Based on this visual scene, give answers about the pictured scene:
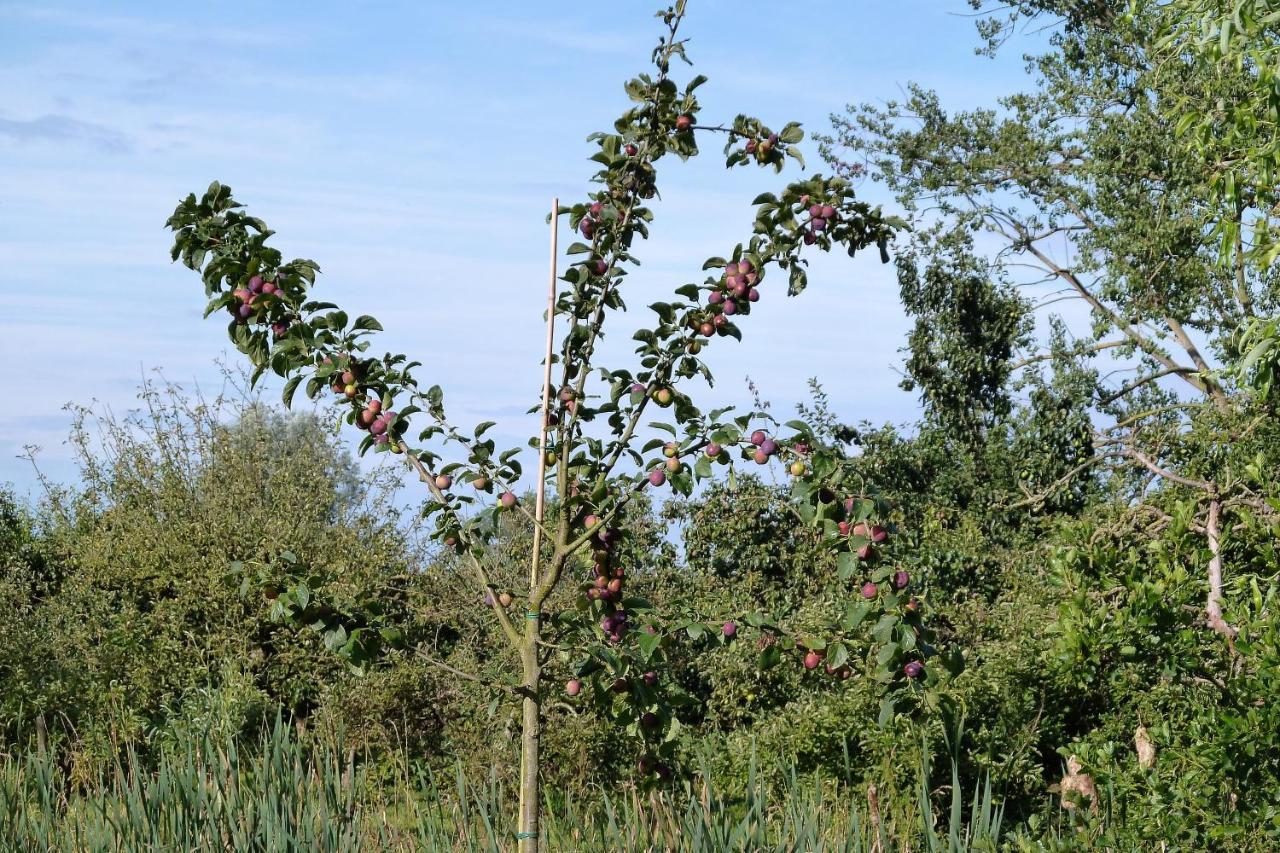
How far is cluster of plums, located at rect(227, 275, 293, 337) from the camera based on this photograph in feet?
13.0

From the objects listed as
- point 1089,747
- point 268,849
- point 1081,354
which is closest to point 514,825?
point 268,849

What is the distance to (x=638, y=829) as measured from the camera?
12.9 feet

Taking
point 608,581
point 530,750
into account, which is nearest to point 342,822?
point 530,750

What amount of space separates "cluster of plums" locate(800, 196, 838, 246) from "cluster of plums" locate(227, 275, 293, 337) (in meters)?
1.65

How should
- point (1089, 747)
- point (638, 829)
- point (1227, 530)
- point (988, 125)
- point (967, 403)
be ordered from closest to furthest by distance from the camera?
1. point (638, 829)
2. point (1089, 747)
3. point (1227, 530)
4. point (967, 403)
5. point (988, 125)

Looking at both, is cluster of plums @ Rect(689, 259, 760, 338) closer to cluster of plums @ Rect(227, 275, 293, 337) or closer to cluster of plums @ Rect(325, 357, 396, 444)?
cluster of plums @ Rect(325, 357, 396, 444)

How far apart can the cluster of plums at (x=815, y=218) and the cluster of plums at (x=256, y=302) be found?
64.9 inches

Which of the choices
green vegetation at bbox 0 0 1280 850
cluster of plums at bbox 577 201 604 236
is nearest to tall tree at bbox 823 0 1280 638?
green vegetation at bbox 0 0 1280 850

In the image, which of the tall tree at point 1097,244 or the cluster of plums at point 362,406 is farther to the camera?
the tall tree at point 1097,244

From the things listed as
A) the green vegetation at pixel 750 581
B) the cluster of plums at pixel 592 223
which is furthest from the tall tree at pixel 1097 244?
the cluster of plums at pixel 592 223

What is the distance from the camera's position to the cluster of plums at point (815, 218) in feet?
12.4

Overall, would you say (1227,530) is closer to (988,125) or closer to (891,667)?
(891,667)

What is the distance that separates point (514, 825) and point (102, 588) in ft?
23.4

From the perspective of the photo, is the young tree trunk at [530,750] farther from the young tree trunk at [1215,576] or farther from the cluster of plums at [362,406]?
the young tree trunk at [1215,576]
